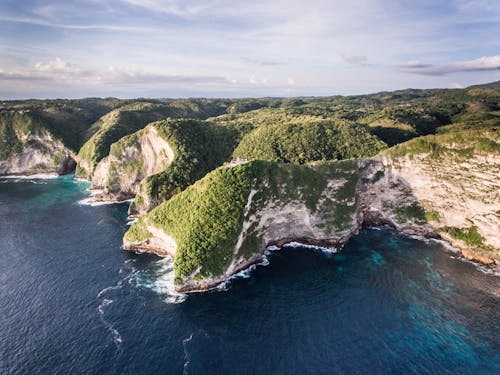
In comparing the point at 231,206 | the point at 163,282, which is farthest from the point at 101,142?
the point at 163,282

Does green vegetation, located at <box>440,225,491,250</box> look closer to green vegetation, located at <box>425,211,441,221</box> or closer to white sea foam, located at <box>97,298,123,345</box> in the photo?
green vegetation, located at <box>425,211,441,221</box>

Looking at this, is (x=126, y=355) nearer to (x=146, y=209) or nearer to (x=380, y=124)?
(x=146, y=209)

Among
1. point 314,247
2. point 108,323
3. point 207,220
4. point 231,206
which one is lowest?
point 108,323

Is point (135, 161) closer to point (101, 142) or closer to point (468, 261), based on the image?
point (101, 142)

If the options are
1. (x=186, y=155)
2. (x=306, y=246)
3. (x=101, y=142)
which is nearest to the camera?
(x=306, y=246)

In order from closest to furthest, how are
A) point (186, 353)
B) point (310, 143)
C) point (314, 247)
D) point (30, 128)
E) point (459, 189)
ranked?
point (186, 353)
point (459, 189)
point (314, 247)
point (310, 143)
point (30, 128)

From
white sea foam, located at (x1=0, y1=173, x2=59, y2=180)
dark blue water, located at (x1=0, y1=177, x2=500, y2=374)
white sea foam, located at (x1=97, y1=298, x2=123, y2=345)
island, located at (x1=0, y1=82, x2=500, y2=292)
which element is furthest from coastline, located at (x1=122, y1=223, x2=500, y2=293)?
white sea foam, located at (x1=0, y1=173, x2=59, y2=180)

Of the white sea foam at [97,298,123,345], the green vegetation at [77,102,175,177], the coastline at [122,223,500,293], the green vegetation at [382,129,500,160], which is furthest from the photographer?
the green vegetation at [77,102,175,177]

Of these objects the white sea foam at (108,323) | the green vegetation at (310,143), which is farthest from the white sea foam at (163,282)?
the green vegetation at (310,143)
